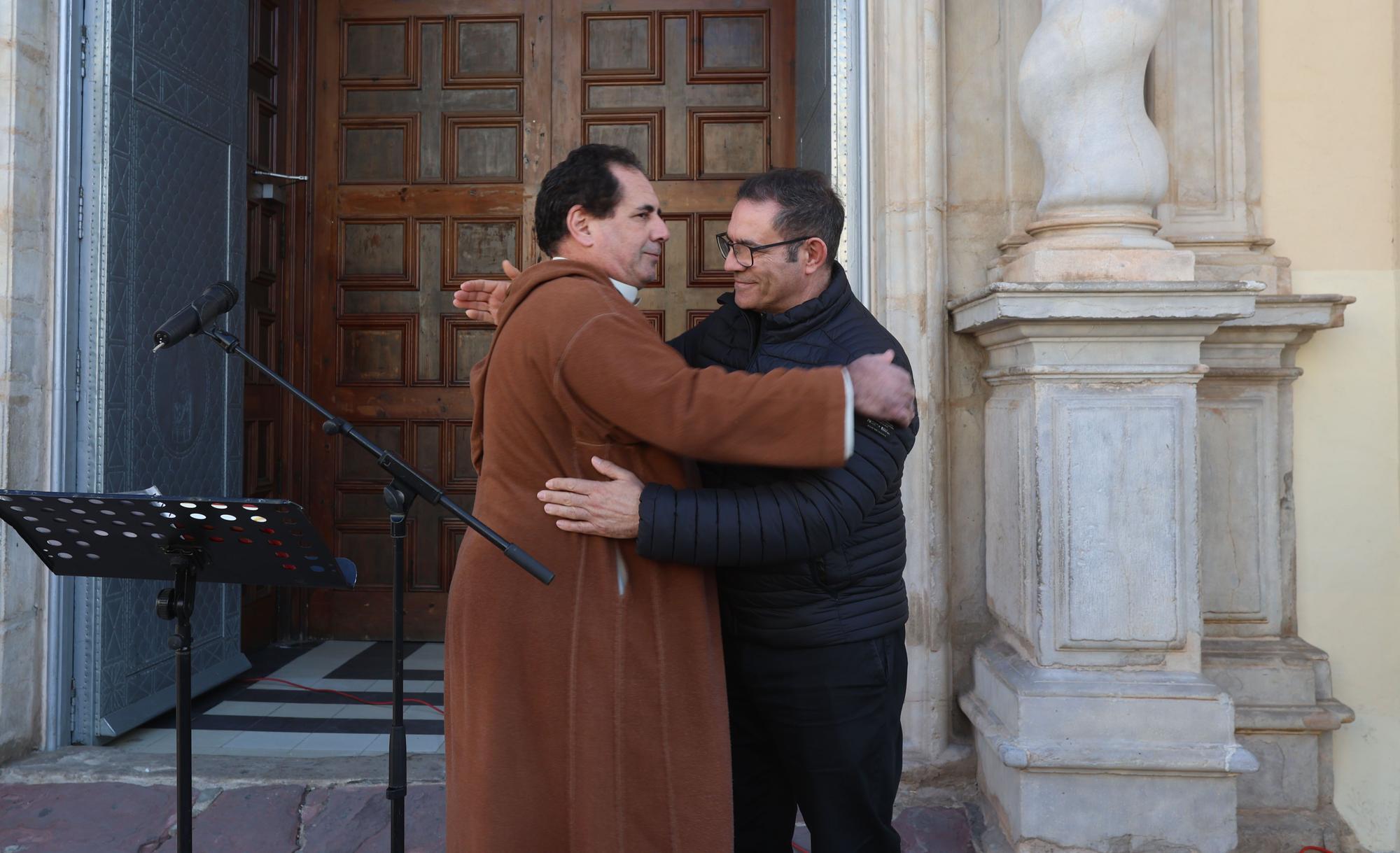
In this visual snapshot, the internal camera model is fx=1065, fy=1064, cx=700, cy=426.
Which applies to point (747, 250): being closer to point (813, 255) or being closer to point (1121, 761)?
point (813, 255)

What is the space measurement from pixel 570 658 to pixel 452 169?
3.80m

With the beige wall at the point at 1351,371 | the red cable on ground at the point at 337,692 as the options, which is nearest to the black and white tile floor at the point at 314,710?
the red cable on ground at the point at 337,692

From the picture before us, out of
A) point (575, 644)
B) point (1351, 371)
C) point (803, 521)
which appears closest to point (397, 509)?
point (575, 644)

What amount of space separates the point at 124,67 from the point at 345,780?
259cm

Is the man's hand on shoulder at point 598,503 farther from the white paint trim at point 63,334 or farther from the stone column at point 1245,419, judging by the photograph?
the white paint trim at point 63,334

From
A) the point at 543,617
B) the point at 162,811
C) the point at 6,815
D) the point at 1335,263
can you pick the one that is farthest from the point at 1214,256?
the point at 6,815

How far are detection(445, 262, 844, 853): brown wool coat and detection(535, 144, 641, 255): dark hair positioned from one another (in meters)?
0.17

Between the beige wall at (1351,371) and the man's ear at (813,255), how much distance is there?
188 centimetres

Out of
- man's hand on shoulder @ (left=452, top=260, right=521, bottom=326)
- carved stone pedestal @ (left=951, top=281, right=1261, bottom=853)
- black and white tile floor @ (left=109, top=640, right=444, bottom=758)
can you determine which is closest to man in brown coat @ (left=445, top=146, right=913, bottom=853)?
man's hand on shoulder @ (left=452, top=260, right=521, bottom=326)

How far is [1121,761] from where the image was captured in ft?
9.16

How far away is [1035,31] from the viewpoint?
10.1 feet

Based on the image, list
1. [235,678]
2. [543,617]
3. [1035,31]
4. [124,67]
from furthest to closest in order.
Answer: [235,678] → [124,67] → [1035,31] → [543,617]

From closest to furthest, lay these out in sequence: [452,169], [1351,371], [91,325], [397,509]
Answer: [397,509] → [1351,371] → [91,325] → [452,169]

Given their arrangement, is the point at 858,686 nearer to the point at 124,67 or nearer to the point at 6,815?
the point at 6,815
